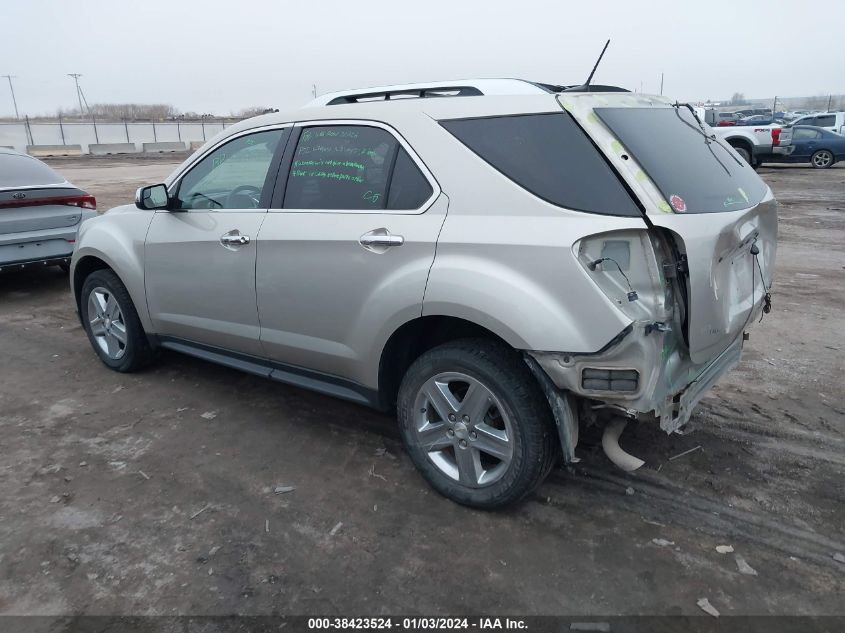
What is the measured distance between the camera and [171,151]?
40.2m

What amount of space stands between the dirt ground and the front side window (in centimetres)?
134

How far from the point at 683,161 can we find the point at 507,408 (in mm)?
1357

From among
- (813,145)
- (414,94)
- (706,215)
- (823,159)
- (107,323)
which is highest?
(414,94)

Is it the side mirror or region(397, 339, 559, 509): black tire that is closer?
region(397, 339, 559, 509): black tire

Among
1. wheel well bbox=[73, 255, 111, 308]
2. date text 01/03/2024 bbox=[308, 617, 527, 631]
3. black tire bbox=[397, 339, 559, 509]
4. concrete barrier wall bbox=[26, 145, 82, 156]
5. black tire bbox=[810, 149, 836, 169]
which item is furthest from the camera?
concrete barrier wall bbox=[26, 145, 82, 156]

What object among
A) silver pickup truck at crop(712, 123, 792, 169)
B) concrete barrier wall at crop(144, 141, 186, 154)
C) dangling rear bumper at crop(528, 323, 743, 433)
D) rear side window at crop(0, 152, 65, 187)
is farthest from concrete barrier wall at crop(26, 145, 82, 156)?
dangling rear bumper at crop(528, 323, 743, 433)

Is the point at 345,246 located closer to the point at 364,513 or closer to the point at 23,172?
the point at 364,513

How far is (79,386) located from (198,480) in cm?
186

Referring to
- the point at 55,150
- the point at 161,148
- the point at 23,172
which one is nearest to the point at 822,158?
the point at 23,172

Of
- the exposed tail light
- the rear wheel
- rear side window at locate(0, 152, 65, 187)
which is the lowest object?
the rear wheel

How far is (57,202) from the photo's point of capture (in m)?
7.32

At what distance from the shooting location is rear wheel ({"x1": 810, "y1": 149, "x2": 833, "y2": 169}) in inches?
827

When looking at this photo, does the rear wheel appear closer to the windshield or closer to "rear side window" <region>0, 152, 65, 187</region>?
the windshield

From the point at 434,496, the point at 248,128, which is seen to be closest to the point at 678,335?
the point at 434,496
